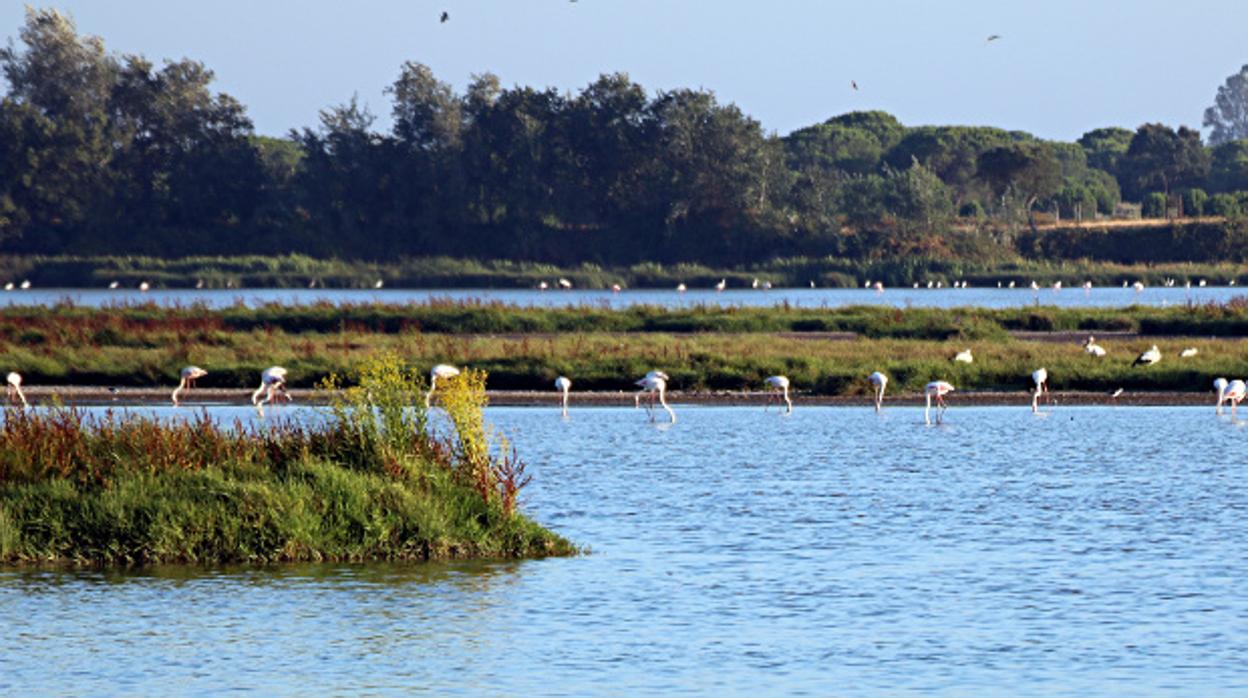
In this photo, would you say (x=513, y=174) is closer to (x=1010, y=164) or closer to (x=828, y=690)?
(x=1010, y=164)

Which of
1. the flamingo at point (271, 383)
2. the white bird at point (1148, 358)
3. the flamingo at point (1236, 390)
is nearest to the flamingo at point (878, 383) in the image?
the flamingo at point (1236, 390)

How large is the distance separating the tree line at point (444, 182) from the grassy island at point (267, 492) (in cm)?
11130

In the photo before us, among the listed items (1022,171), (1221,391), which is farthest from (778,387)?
(1022,171)

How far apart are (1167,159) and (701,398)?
147340mm

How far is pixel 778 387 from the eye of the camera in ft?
132

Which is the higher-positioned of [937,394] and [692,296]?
[692,296]

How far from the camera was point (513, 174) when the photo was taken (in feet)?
455

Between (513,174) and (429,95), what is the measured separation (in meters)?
10.1

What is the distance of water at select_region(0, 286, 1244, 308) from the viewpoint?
92.4 meters

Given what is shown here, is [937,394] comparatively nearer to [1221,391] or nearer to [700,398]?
[700,398]

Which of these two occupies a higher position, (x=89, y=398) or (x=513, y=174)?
(x=513, y=174)

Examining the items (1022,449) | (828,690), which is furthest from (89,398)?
(828,690)

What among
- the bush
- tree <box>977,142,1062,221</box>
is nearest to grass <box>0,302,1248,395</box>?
tree <box>977,142,1062,221</box>

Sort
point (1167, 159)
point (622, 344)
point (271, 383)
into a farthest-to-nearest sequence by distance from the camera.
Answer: point (1167, 159), point (622, 344), point (271, 383)
